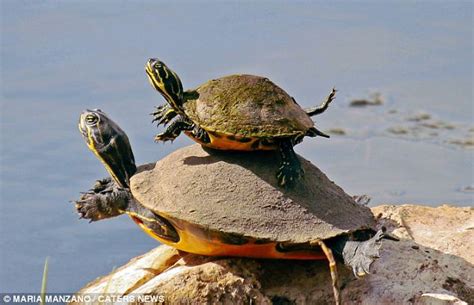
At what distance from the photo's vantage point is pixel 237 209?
4656 mm

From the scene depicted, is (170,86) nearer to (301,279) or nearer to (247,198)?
(247,198)

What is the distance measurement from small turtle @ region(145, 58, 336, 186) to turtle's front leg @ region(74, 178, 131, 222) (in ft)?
0.94

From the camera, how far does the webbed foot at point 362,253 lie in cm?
448

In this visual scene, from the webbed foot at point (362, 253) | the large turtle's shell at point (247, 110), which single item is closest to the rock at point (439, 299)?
the webbed foot at point (362, 253)

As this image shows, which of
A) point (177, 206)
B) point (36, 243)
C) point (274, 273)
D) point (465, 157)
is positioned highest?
point (177, 206)

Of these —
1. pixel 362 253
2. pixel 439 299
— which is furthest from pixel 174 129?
pixel 439 299

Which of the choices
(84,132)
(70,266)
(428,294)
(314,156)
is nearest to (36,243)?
(70,266)

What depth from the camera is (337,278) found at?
455 centimetres

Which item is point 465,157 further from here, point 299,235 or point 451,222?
point 299,235

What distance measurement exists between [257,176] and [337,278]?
20.5 inches

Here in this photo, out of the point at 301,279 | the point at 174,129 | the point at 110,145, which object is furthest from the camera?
the point at 110,145

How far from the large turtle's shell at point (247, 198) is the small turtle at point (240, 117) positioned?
0.07 meters

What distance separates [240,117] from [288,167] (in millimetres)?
267

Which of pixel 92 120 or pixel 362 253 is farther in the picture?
pixel 92 120
